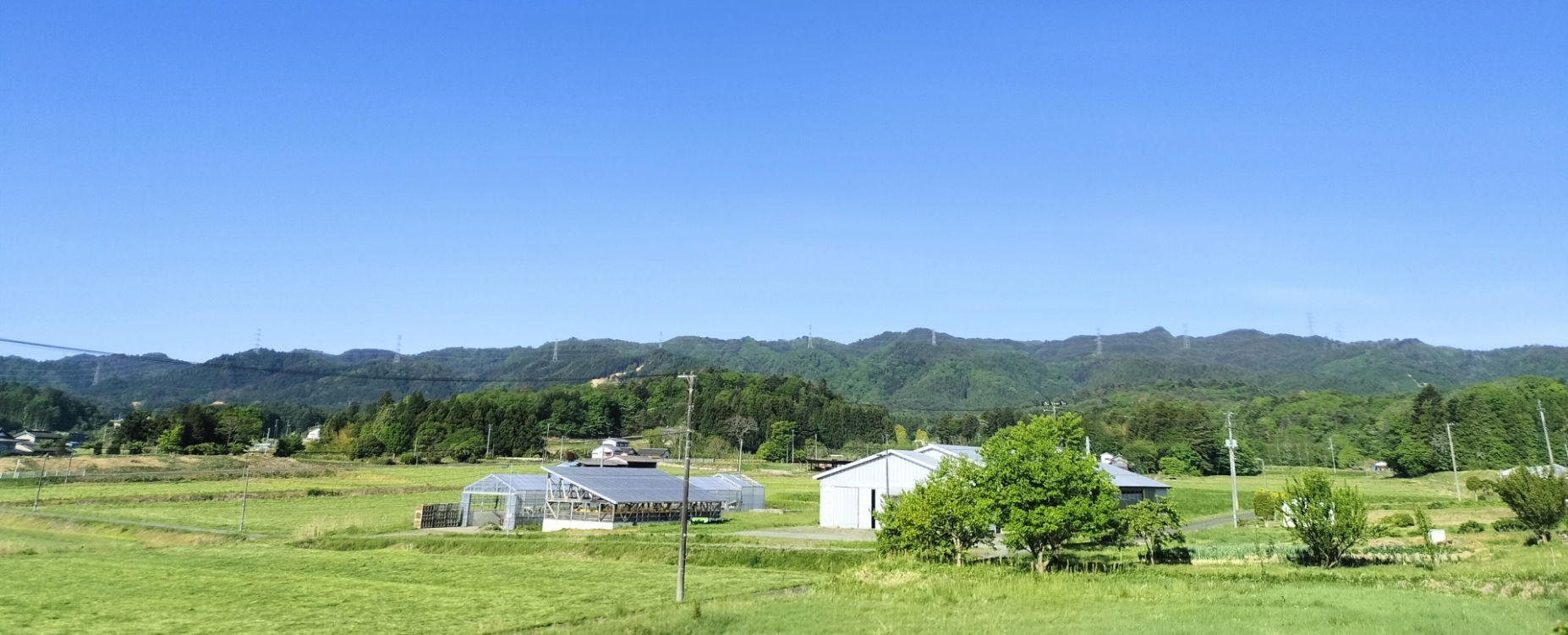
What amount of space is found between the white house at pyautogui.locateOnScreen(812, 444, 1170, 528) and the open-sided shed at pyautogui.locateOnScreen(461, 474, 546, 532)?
20.5m

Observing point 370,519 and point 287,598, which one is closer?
point 287,598

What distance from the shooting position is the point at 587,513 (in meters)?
57.8

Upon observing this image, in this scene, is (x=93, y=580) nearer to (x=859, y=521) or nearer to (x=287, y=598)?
(x=287, y=598)

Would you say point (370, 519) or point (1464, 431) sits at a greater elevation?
point (1464, 431)

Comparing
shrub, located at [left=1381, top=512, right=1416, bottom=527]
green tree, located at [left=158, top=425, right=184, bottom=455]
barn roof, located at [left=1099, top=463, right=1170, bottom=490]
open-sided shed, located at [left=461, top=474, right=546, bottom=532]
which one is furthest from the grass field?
green tree, located at [left=158, top=425, right=184, bottom=455]

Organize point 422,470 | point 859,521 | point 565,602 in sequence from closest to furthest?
point 565,602, point 859,521, point 422,470

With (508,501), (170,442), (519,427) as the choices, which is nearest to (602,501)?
(508,501)

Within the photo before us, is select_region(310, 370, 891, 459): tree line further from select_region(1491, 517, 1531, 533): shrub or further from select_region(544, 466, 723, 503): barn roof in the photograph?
select_region(1491, 517, 1531, 533): shrub

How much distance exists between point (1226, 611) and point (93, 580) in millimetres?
39742

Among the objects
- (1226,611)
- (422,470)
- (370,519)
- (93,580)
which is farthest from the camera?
(422,470)

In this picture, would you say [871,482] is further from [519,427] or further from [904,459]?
[519,427]

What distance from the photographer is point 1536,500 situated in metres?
40.7

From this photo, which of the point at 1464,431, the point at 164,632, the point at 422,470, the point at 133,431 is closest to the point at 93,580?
the point at 164,632

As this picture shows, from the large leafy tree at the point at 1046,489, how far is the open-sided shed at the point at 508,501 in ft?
118
